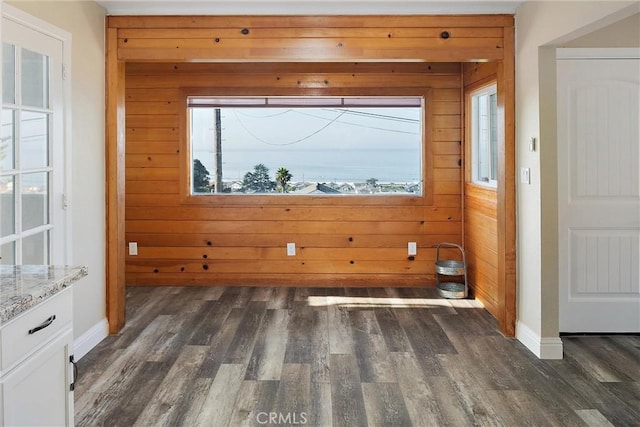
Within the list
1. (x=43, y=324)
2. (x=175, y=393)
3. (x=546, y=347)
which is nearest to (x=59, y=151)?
(x=175, y=393)

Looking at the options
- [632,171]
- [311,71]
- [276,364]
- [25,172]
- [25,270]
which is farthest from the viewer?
[311,71]

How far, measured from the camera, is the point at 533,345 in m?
3.38

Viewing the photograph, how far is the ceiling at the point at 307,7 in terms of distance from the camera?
3.55m

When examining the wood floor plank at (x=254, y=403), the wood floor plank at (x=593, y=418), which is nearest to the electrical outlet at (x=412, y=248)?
the wood floor plank at (x=254, y=403)

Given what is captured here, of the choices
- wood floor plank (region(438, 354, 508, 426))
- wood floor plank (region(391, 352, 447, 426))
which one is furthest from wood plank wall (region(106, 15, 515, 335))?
wood floor plank (region(391, 352, 447, 426))

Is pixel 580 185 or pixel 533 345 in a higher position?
pixel 580 185

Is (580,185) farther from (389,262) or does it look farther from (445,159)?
(389,262)

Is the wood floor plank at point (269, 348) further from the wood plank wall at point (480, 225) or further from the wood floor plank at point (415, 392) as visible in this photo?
the wood plank wall at point (480, 225)

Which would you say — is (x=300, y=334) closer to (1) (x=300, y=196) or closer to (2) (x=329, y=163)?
(1) (x=300, y=196)

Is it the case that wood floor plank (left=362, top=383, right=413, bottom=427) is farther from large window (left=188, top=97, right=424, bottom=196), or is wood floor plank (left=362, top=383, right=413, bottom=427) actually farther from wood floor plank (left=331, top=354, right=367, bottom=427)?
large window (left=188, top=97, right=424, bottom=196)

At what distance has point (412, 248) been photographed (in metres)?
5.21

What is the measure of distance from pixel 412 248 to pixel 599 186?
1.99 metres

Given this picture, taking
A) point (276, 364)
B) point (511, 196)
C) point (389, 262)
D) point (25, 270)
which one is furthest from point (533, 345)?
point (25, 270)

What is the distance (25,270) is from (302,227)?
353 centimetres
